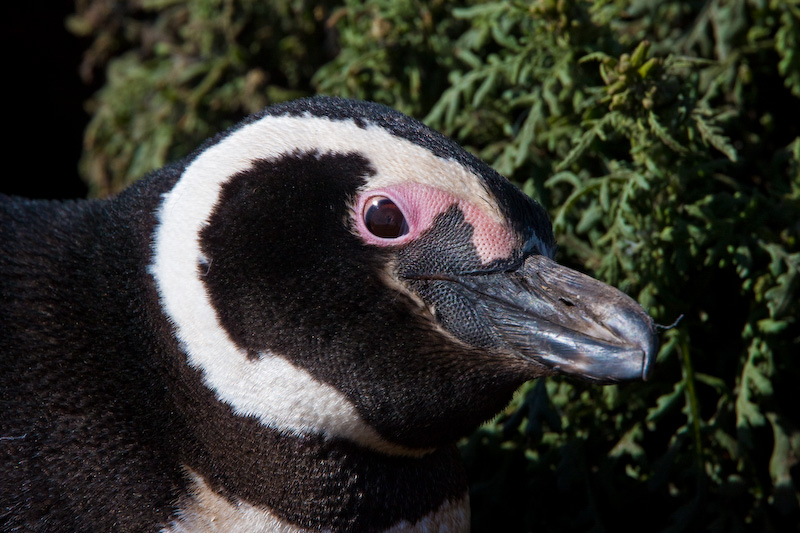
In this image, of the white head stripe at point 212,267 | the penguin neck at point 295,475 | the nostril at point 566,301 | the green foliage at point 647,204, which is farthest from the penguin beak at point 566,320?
the green foliage at point 647,204

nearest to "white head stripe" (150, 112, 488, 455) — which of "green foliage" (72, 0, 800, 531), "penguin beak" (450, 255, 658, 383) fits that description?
"penguin beak" (450, 255, 658, 383)

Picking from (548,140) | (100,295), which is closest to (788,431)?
(548,140)

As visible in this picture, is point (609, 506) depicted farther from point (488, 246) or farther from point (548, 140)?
point (488, 246)

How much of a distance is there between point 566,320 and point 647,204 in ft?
3.30

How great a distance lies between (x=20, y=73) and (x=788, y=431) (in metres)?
4.22

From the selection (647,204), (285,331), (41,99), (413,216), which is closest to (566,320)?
(413,216)

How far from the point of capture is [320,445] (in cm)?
174

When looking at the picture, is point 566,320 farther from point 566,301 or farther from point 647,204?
point 647,204

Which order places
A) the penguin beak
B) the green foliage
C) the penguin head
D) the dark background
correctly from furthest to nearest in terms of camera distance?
1. the dark background
2. the green foliage
3. the penguin head
4. the penguin beak

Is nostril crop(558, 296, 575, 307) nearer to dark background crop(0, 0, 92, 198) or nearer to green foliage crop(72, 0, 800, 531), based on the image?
green foliage crop(72, 0, 800, 531)

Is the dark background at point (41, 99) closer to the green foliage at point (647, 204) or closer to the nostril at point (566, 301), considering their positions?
the green foliage at point (647, 204)

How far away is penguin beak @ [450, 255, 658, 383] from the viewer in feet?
5.10

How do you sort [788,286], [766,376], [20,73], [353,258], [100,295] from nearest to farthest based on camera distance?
[353,258] → [100,295] → [788,286] → [766,376] → [20,73]

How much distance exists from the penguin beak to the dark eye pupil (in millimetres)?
162
